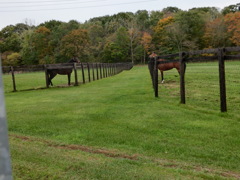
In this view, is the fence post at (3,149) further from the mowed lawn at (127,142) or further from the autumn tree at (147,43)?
the autumn tree at (147,43)

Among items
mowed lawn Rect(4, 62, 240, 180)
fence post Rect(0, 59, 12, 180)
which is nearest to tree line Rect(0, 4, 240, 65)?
mowed lawn Rect(4, 62, 240, 180)

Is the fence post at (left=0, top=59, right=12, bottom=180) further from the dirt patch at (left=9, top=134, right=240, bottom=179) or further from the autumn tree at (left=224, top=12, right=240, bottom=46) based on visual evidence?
the autumn tree at (left=224, top=12, right=240, bottom=46)

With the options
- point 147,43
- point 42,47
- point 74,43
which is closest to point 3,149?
point 74,43

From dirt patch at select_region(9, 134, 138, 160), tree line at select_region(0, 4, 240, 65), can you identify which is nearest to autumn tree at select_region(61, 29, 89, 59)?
tree line at select_region(0, 4, 240, 65)

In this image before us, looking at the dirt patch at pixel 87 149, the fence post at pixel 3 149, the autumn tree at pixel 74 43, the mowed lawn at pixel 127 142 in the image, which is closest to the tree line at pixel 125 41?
the autumn tree at pixel 74 43

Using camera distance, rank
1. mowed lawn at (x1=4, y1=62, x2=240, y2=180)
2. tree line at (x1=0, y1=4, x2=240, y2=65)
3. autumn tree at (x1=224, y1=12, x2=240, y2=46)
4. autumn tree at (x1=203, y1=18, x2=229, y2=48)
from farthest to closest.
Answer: tree line at (x1=0, y1=4, x2=240, y2=65) → autumn tree at (x1=203, y1=18, x2=229, y2=48) → autumn tree at (x1=224, y1=12, x2=240, y2=46) → mowed lawn at (x1=4, y1=62, x2=240, y2=180)

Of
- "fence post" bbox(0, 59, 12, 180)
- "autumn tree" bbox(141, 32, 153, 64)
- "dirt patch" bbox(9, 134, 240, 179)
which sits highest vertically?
"autumn tree" bbox(141, 32, 153, 64)

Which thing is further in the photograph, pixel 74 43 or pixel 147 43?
pixel 147 43

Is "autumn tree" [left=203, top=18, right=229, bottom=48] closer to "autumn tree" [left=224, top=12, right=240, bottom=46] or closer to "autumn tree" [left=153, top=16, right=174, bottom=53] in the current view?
"autumn tree" [left=224, top=12, right=240, bottom=46]

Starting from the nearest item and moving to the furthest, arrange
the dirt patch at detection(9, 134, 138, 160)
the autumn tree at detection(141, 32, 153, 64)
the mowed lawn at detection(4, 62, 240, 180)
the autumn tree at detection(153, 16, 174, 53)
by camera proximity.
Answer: the mowed lawn at detection(4, 62, 240, 180) < the dirt patch at detection(9, 134, 138, 160) < the autumn tree at detection(153, 16, 174, 53) < the autumn tree at detection(141, 32, 153, 64)

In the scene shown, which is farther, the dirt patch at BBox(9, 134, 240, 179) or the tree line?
the tree line

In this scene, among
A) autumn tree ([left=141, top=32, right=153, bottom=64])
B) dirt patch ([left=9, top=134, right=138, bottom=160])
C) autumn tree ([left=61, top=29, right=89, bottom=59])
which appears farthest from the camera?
autumn tree ([left=141, top=32, right=153, bottom=64])

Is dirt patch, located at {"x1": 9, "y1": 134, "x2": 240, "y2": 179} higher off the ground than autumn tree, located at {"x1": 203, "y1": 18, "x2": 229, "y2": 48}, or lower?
lower

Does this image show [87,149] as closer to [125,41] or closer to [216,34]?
[216,34]
